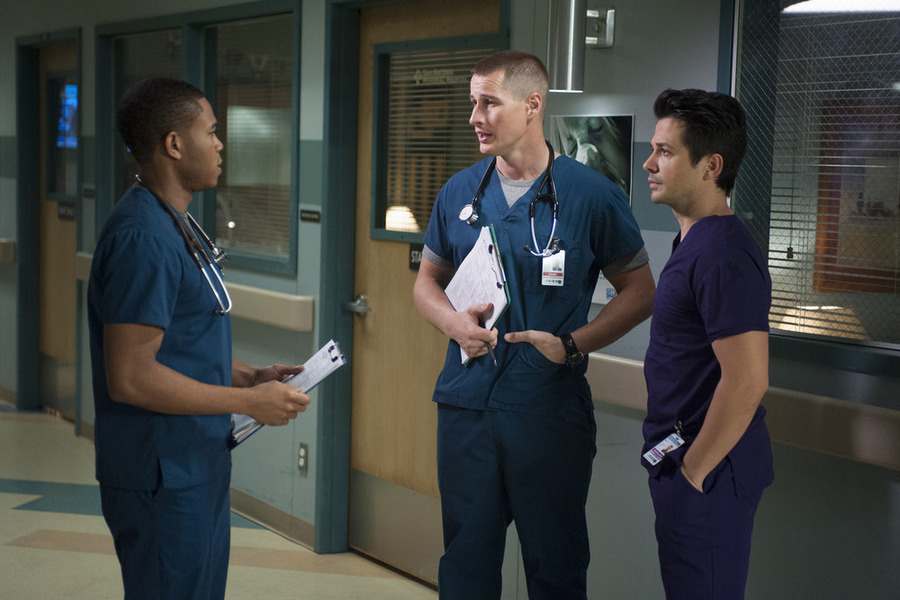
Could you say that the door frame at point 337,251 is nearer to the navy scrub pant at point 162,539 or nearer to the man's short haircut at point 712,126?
the navy scrub pant at point 162,539

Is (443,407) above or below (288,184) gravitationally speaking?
below

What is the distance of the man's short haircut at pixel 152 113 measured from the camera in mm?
2055

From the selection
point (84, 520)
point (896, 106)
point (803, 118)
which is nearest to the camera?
point (896, 106)

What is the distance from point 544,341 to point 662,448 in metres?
0.46

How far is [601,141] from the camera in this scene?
3.11m

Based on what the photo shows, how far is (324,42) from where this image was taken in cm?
423

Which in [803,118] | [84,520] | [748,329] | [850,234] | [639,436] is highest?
[803,118]

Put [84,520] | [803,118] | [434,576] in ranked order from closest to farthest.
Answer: [803,118] < [434,576] < [84,520]

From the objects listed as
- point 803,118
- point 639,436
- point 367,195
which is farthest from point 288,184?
point 803,118

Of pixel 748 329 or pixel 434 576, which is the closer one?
pixel 748 329

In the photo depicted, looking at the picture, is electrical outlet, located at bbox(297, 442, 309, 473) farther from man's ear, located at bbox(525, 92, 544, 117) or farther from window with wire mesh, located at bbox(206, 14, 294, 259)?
man's ear, located at bbox(525, 92, 544, 117)

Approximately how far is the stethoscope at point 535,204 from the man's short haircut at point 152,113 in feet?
2.47

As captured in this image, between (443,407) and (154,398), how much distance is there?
0.85 metres

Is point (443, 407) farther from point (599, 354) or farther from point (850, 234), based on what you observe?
point (850, 234)
